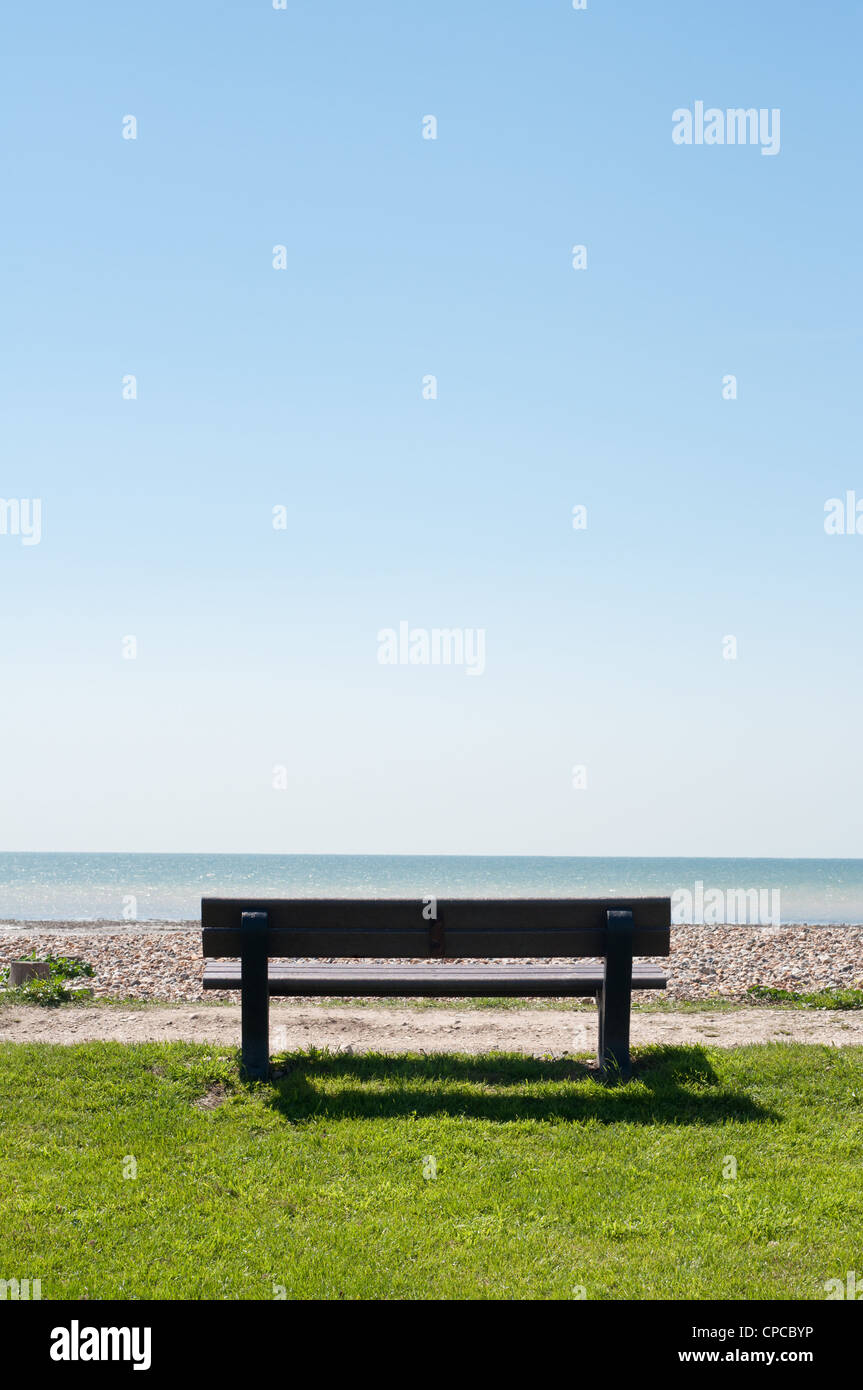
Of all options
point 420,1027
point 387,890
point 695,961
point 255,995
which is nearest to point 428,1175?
point 255,995

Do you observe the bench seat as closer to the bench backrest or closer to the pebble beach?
the bench backrest

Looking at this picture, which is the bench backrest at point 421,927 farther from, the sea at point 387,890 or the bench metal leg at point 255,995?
the sea at point 387,890

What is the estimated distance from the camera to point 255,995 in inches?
253

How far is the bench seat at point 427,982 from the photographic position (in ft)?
21.6

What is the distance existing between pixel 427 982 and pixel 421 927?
429 mm

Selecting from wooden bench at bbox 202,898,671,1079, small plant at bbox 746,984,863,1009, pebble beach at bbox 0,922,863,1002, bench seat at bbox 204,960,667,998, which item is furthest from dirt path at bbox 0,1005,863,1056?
pebble beach at bbox 0,922,863,1002

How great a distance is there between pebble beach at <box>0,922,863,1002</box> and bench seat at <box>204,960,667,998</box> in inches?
170

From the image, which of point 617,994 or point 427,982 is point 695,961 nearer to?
point 617,994

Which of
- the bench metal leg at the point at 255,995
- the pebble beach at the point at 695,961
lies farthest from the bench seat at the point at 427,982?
the pebble beach at the point at 695,961

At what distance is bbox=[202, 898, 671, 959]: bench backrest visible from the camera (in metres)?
6.41
